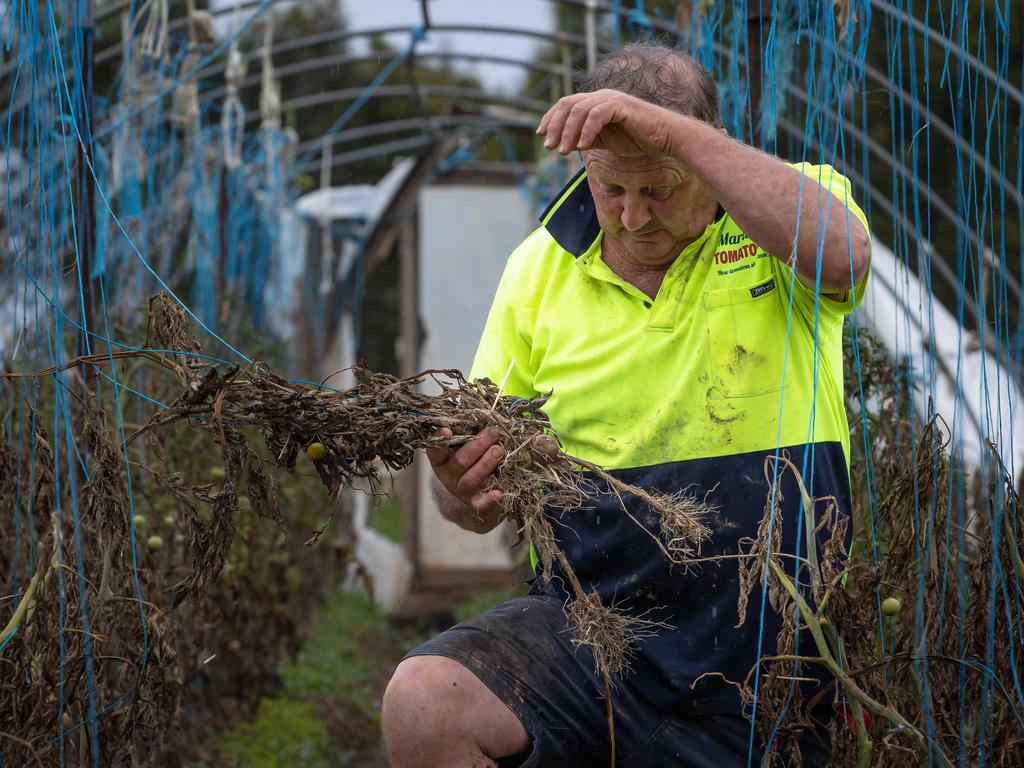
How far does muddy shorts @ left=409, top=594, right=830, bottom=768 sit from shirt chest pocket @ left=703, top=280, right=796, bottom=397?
0.57 meters

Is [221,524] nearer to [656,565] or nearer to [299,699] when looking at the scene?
[656,565]

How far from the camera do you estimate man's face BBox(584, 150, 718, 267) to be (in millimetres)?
2170

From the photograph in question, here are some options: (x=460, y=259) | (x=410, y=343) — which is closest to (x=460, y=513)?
(x=410, y=343)

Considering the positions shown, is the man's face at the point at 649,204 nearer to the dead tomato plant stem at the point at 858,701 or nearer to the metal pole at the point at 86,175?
the dead tomato plant stem at the point at 858,701

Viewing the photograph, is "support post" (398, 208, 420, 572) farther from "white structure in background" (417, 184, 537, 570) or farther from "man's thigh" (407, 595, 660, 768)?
"man's thigh" (407, 595, 660, 768)

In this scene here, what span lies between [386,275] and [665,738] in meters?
15.2

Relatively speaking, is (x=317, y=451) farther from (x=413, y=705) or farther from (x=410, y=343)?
(x=410, y=343)

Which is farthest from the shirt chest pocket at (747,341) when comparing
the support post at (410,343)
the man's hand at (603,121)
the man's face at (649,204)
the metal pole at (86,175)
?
the support post at (410,343)

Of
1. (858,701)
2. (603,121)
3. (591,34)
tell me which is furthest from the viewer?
(591,34)

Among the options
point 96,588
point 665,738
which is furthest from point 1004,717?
point 96,588

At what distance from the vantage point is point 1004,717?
79.2 inches

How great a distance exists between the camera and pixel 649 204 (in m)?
2.22

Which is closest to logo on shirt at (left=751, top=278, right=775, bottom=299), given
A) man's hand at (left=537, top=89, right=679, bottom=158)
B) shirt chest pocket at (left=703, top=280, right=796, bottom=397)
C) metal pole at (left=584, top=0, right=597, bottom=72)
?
shirt chest pocket at (left=703, top=280, right=796, bottom=397)

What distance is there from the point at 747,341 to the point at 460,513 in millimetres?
664
